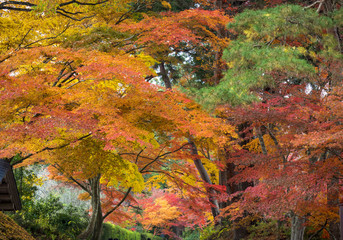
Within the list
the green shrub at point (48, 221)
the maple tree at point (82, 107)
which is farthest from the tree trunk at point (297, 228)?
the green shrub at point (48, 221)

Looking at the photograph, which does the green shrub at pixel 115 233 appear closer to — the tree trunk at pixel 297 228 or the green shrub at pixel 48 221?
the green shrub at pixel 48 221

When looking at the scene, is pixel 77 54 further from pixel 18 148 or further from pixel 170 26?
pixel 170 26

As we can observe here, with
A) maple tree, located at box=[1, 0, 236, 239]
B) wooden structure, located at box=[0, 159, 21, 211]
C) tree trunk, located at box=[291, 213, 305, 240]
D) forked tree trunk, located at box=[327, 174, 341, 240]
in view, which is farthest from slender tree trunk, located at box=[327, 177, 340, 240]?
wooden structure, located at box=[0, 159, 21, 211]

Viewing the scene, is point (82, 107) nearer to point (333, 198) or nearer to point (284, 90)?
point (284, 90)

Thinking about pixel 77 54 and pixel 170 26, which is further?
pixel 170 26

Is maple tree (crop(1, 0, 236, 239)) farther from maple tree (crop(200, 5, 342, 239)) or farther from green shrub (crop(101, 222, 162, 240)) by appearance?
green shrub (crop(101, 222, 162, 240))

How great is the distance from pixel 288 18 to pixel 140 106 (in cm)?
370

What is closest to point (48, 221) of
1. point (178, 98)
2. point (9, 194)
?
point (9, 194)

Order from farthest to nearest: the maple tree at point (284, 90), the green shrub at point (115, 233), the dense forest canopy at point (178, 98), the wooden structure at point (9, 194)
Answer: the green shrub at point (115, 233) < the wooden structure at point (9, 194) < the dense forest canopy at point (178, 98) < the maple tree at point (284, 90)

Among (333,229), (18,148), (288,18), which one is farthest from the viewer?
(333,229)

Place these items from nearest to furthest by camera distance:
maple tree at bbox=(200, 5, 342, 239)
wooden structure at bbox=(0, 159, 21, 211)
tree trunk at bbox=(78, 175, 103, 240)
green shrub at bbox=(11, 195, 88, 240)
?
maple tree at bbox=(200, 5, 342, 239) → wooden structure at bbox=(0, 159, 21, 211) → green shrub at bbox=(11, 195, 88, 240) → tree trunk at bbox=(78, 175, 103, 240)

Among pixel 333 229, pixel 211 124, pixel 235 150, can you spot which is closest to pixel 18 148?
pixel 211 124

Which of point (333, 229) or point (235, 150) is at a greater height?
point (235, 150)

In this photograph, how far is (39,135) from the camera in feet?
21.7
